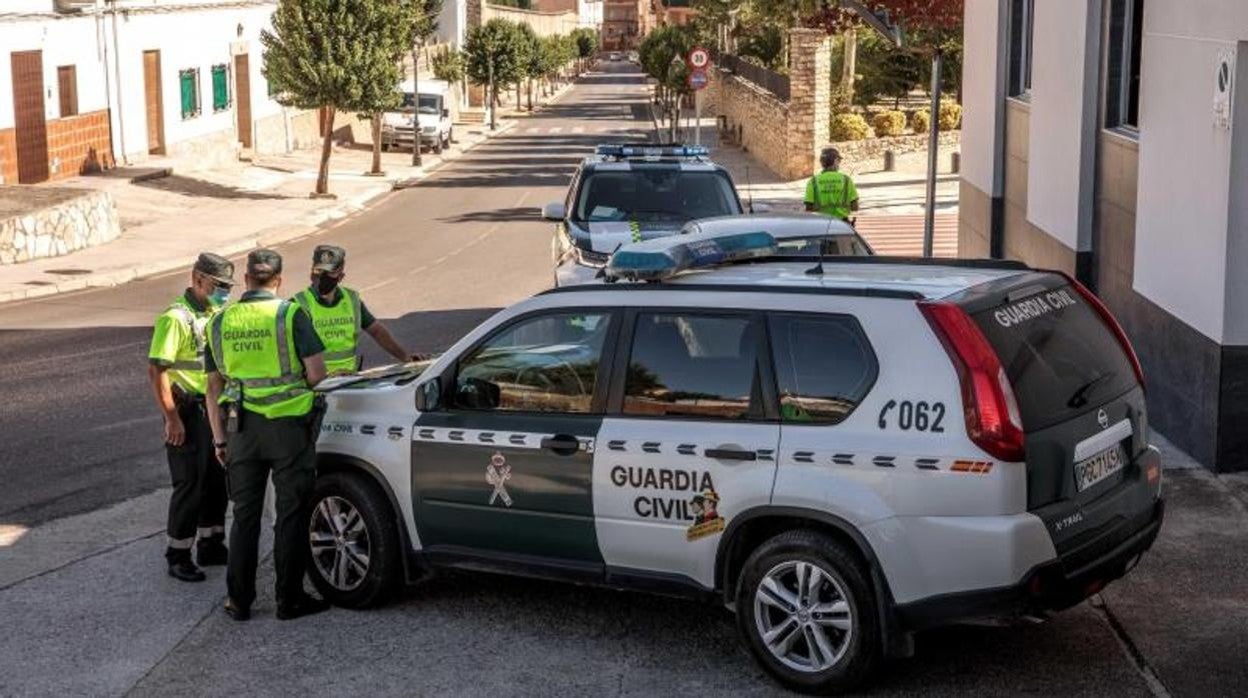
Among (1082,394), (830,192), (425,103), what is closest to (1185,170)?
(1082,394)

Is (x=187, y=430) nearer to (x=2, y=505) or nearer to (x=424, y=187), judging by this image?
(x=2, y=505)

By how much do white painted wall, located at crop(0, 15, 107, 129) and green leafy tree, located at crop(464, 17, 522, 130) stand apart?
37785mm

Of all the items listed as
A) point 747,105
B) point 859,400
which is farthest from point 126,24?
point 859,400

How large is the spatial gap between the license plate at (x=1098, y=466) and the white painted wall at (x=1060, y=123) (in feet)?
26.5

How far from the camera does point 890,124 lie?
44125 mm

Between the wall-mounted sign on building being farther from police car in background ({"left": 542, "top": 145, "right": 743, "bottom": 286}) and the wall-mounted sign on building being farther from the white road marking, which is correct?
the white road marking

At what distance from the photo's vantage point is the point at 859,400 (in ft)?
24.1

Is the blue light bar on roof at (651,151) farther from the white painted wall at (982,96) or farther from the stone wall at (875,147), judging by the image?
the stone wall at (875,147)

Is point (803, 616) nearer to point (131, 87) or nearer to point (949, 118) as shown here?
point (131, 87)

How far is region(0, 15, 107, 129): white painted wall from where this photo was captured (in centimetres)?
3566

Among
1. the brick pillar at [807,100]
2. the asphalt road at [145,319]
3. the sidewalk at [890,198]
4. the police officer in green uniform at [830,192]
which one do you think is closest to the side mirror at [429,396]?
the asphalt road at [145,319]

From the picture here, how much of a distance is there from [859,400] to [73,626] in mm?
4297

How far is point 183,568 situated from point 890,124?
3623cm

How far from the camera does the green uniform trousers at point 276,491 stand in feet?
28.6
